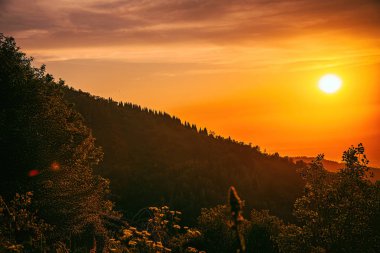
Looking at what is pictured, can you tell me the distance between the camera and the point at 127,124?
171 meters

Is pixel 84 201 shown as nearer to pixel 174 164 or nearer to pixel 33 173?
pixel 33 173

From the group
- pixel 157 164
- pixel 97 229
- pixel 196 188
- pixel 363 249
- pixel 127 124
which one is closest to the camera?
pixel 363 249

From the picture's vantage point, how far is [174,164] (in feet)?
476

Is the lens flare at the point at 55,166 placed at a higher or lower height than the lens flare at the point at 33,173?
higher

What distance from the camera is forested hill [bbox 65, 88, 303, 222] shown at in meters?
120

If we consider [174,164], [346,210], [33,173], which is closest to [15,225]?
[33,173]

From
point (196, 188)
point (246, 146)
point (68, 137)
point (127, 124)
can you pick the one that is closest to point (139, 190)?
point (196, 188)

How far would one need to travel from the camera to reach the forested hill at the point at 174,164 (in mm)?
120125

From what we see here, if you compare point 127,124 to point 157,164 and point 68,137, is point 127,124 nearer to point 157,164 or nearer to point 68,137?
point 157,164

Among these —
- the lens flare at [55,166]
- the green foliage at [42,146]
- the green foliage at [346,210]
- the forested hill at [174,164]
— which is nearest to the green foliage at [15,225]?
the green foliage at [42,146]

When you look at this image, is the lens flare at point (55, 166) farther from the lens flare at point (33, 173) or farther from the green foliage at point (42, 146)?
the lens flare at point (33, 173)

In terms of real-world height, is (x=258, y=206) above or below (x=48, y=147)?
below

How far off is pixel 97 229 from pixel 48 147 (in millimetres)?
11217

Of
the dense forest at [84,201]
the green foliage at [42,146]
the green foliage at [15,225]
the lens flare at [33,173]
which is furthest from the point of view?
the lens flare at [33,173]
